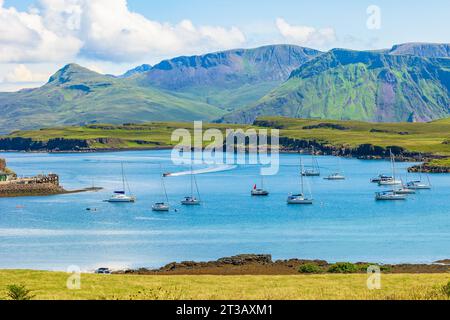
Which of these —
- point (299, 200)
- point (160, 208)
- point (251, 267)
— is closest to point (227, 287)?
point (251, 267)

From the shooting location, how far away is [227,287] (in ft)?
134

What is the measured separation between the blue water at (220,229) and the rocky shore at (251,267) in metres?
7.66

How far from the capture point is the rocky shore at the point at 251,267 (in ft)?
208

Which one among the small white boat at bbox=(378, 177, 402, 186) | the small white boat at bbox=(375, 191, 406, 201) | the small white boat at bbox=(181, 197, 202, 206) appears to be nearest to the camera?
the small white boat at bbox=(181, 197, 202, 206)

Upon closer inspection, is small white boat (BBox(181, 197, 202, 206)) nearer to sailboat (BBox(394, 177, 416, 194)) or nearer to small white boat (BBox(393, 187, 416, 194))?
small white boat (BBox(393, 187, 416, 194))

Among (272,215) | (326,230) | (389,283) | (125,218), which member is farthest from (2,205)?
(389,283)

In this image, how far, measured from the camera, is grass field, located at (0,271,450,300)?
114ft

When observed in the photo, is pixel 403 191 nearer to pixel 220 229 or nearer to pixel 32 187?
pixel 220 229

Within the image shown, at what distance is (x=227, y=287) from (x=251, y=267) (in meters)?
27.0

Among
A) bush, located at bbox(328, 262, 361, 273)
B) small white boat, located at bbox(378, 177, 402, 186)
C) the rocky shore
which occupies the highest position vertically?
small white boat, located at bbox(378, 177, 402, 186)

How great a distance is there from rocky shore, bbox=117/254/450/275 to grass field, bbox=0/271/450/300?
1623cm

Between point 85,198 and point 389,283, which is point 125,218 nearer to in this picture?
point 85,198

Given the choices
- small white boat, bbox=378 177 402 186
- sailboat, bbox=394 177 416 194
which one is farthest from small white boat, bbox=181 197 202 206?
small white boat, bbox=378 177 402 186
